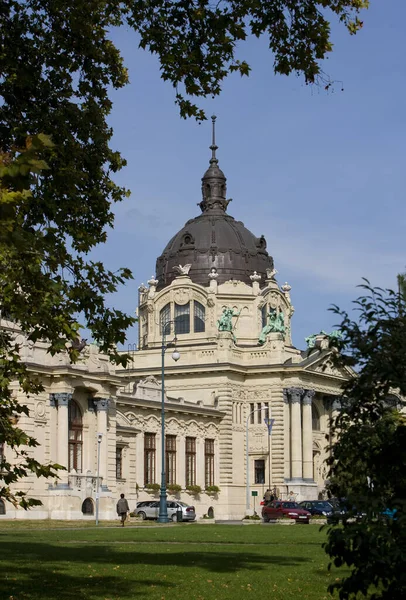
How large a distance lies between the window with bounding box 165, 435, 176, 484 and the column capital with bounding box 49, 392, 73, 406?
23547mm

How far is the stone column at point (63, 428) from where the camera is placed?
205 ft

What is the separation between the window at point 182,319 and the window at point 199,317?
2.45 feet

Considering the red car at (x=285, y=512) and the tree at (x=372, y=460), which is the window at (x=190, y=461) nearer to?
the red car at (x=285, y=512)

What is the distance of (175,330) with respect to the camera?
341 feet

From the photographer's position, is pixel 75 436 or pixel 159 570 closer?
pixel 159 570

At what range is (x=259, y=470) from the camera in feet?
315

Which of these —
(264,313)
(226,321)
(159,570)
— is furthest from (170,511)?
(159,570)

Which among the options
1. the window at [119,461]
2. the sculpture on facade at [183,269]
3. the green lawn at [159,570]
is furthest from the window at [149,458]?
the green lawn at [159,570]

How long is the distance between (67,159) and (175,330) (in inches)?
3224

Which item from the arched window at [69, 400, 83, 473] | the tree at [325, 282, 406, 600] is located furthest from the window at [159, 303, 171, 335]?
the tree at [325, 282, 406, 600]

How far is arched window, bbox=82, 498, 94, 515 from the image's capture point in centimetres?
6438

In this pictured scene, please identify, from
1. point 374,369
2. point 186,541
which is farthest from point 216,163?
point 374,369

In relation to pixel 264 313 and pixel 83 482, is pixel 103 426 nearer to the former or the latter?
pixel 83 482

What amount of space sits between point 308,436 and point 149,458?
1888 cm
